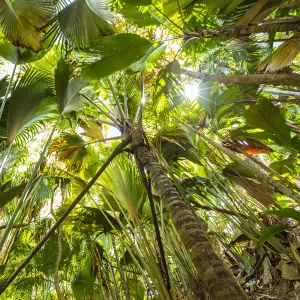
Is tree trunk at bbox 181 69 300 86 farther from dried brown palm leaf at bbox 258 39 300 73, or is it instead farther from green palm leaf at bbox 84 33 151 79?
green palm leaf at bbox 84 33 151 79

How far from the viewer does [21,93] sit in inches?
72.3

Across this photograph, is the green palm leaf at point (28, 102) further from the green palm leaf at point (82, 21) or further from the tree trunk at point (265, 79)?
the tree trunk at point (265, 79)

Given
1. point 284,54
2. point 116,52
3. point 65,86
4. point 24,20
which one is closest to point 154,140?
point 65,86

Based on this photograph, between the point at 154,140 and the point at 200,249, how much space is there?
1769 millimetres

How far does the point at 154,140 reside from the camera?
2623mm

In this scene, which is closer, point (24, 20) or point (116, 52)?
point (116, 52)

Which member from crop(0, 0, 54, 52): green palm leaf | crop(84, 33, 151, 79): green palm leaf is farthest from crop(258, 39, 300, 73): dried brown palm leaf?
crop(0, 0, 54, 52): green palm leaf

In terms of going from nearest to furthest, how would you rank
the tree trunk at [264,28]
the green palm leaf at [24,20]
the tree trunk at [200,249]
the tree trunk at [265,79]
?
the tree trunk at [200,249] < the tree trunk at [264,28] < the tree trunk at [265,79] < the green palm leaf at [24,20]

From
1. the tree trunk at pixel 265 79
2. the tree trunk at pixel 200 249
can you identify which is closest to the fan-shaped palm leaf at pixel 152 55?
the tree trunk at pixel 265 79

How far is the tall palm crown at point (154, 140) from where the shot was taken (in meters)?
1.41

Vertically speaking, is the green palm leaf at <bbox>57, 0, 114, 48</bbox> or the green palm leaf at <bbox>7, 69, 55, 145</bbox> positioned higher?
the green palm leaf at <bbox>57, 0, 114, 48</bbox>

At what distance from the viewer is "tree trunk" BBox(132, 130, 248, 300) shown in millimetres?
741

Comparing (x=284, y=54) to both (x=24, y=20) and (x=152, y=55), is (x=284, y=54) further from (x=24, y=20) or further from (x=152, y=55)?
(x=24, y=20)

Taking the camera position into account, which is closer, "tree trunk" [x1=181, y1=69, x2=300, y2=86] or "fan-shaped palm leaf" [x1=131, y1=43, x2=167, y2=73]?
"tree trunk" [x1=181, y1=69, x2=300, y2=86]
